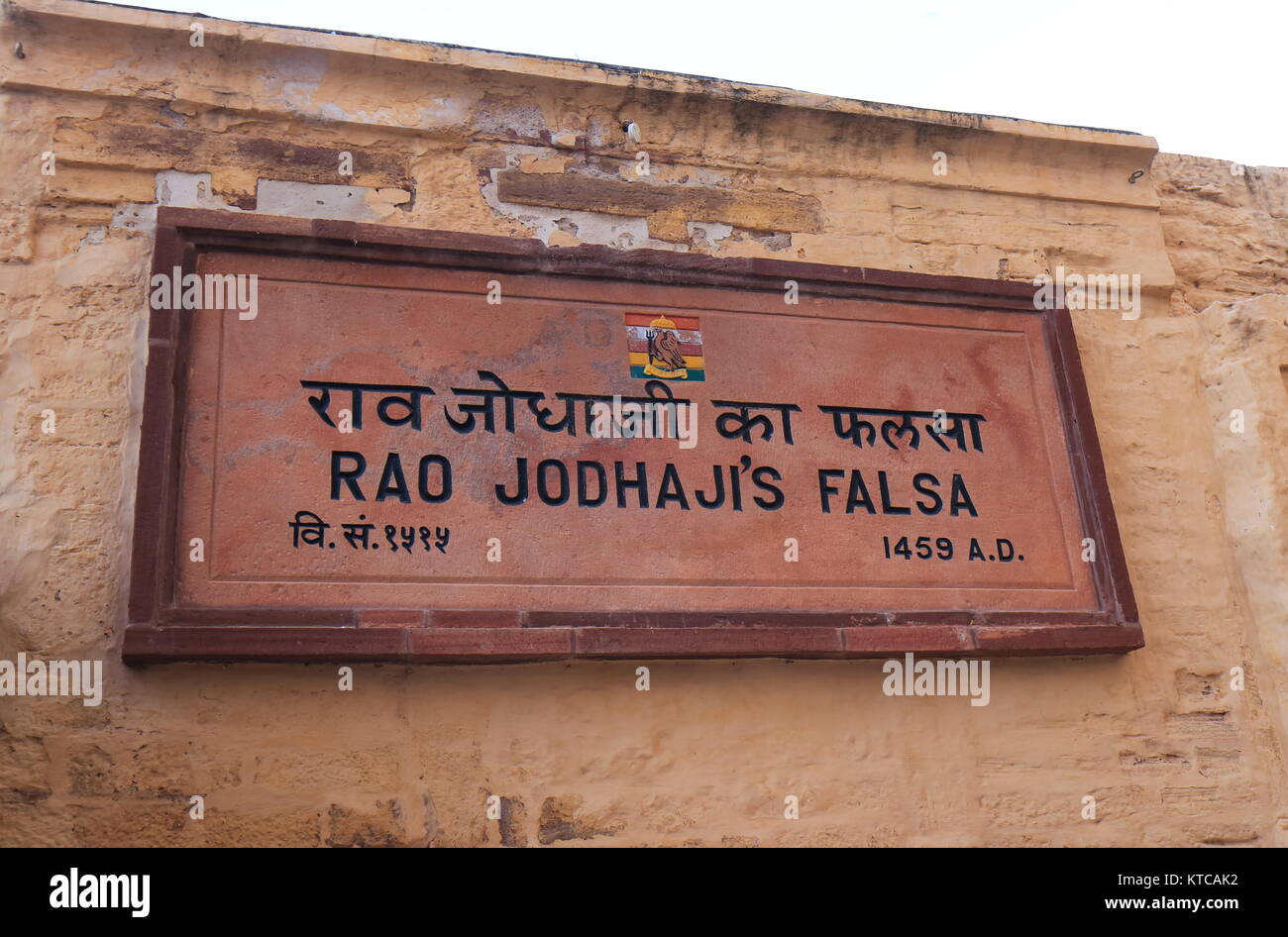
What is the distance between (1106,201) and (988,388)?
37.7 inches

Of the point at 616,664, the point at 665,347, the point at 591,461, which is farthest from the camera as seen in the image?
the point at 665,347

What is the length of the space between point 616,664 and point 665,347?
0.91m

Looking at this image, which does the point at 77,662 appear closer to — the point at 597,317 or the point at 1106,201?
the point at 597,317

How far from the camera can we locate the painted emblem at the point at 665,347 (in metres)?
3.25

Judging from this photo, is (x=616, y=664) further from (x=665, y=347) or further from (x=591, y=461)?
(x=665, y=347)

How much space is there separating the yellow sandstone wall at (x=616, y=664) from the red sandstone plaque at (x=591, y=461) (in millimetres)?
135

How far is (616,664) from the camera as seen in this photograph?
2914 mm

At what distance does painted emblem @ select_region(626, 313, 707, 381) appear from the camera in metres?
3.25

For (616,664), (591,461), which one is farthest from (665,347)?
(616,664)

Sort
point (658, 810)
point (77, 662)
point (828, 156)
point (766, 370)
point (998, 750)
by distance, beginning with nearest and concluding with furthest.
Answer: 1. point (77, 662)
2. point (658, 810)
3. point (998, 750)
4. point (766, 370)
5. point (828, 156)

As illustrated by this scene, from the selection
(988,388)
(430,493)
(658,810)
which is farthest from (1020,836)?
(430,493)

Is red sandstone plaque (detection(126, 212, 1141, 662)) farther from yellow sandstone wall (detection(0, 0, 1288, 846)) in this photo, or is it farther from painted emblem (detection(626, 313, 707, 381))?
yellow sandstone wall (detection(0, 0, 1288, 846))

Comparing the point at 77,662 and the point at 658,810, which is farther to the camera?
the point at 658,810

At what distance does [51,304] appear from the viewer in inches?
116
